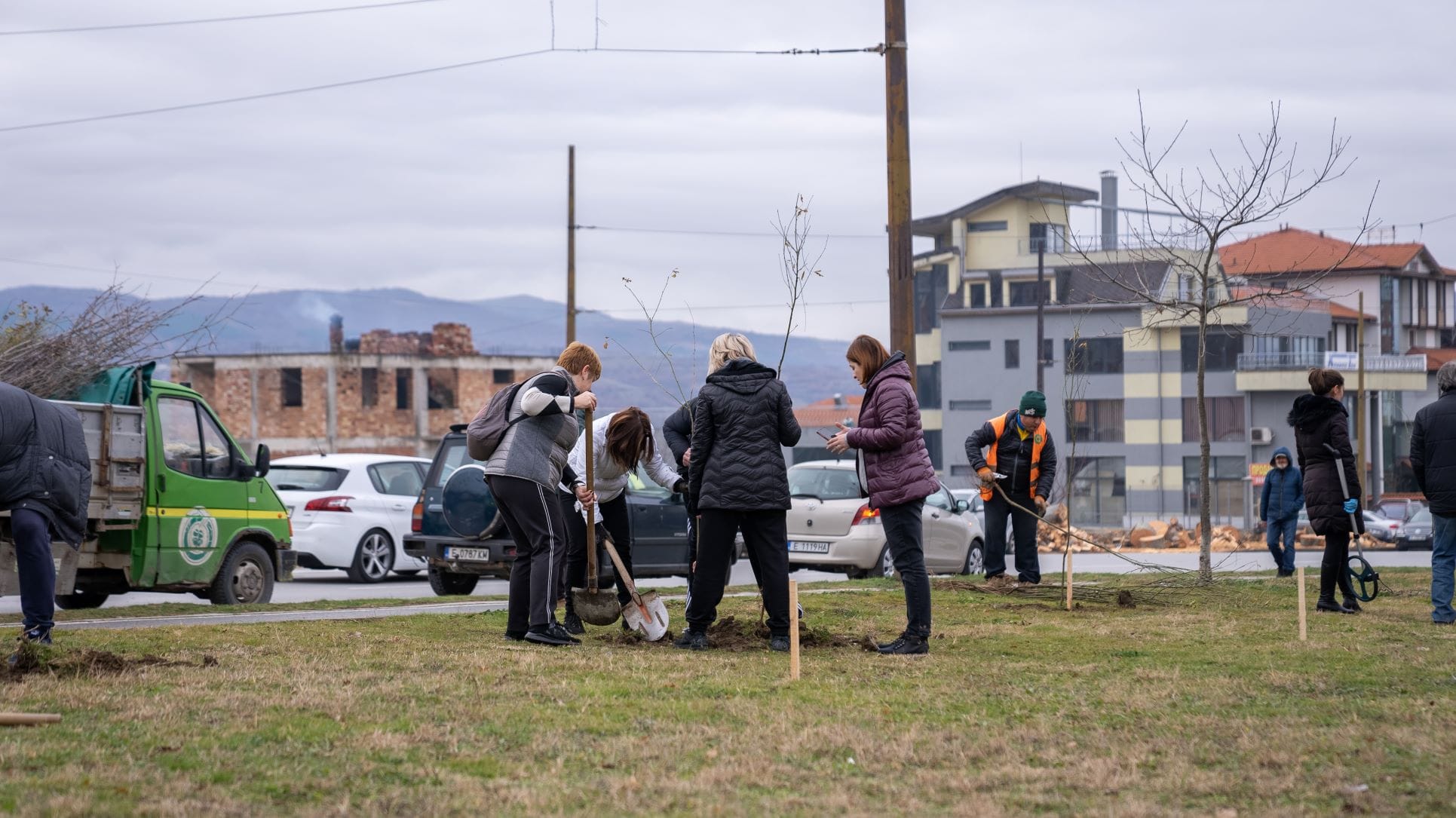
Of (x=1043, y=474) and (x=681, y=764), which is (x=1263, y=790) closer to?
(x=681, y=764)

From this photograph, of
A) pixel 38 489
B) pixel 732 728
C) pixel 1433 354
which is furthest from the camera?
pixel 1433 354

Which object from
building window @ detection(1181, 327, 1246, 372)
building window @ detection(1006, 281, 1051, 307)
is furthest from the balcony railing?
building window @ detection(1006, 281, 1051, 307)

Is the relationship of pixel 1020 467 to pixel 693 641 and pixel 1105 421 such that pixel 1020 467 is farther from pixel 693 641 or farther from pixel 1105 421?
pixel 1105 421

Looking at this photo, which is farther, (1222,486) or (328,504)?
(1222,486)

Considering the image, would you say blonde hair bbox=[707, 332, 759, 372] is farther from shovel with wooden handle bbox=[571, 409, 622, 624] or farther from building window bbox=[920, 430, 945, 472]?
building window bbox=[920, 430, 945, 472]

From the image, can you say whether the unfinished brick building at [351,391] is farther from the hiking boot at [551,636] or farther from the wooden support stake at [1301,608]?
the wooden support stake at [1301,608]

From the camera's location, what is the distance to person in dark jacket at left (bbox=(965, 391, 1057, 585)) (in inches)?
547

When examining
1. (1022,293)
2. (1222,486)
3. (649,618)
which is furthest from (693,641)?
(1022,293)

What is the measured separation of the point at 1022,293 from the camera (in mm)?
74062

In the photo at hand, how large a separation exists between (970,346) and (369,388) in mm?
28070

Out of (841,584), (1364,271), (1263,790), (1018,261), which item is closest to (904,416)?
(1263,790)

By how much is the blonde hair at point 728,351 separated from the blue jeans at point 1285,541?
1042 centimetres

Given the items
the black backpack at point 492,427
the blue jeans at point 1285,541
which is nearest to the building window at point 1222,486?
the blue jeans at point 1285,541

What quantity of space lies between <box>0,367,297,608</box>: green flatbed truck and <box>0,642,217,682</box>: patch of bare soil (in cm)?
389
